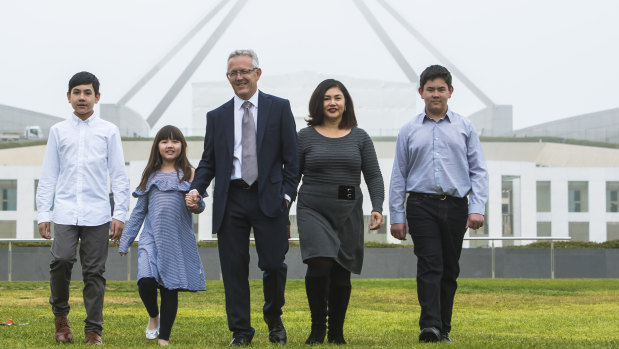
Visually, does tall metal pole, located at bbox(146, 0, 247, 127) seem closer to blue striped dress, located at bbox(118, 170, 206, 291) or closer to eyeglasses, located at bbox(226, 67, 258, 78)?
blue striped dress, located at bbox(118, 170, 206, 291)

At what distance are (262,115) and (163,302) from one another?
1.18m

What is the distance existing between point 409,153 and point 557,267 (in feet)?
41.9

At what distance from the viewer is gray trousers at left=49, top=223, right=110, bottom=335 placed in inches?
198

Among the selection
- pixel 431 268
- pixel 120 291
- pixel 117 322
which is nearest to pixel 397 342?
pixel 431 268

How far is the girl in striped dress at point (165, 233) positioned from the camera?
5137 mm

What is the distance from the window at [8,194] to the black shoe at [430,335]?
99.6ft

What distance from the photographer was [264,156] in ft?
15.9

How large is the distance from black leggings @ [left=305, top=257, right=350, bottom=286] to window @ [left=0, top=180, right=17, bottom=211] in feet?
98.8

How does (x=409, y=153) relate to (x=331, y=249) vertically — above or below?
above

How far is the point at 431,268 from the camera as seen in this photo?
510cm

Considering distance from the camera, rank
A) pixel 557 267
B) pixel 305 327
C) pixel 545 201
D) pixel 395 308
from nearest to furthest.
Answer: pixel 305 327
pixel 395 308
pixel 557 267
pixel 545 201

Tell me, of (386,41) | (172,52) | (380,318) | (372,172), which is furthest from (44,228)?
(172,52)

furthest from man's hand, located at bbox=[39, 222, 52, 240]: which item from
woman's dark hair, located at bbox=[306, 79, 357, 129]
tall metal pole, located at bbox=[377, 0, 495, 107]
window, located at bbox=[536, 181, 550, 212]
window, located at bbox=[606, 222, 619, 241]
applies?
tall metal pole, located at bbox=[377, 0, 495, 107]

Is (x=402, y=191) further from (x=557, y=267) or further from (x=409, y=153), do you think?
(x=557, y=267)
